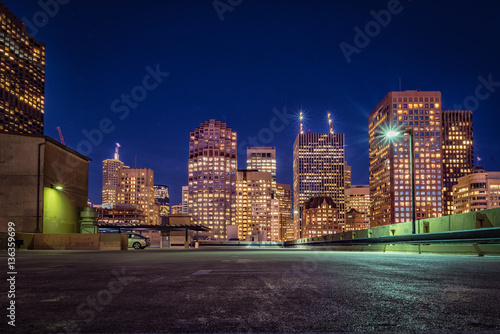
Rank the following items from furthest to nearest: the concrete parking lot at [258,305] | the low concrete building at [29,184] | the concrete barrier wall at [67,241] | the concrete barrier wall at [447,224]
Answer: the low concrete building at [29,184], the concrete barrier wall at [67,241], the concrete barrier wall at [447,224], the concrete parking lot at [258,305]

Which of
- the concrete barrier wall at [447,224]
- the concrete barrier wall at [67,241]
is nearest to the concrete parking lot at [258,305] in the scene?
the concrete barrier wall at [447,224]

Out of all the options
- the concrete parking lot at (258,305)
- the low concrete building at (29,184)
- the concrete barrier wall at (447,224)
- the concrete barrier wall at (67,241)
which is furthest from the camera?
the low concrete building at (29,184)

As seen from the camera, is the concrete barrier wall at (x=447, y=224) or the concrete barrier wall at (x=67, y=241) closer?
the concrete barrier wall at (x=447, y=224)

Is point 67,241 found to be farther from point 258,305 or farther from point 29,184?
point 258,305

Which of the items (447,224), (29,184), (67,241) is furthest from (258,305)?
(29,184)

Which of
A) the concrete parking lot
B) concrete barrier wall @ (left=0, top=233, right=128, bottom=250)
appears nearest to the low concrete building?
concrete barrier wall @ (left=0, top=233, right=128, bottom=250)

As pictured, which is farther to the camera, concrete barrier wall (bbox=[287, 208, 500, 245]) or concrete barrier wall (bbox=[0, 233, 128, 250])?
concrete barrier wall (bbox=[0, 233, 128, 250])

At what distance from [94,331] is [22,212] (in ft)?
148

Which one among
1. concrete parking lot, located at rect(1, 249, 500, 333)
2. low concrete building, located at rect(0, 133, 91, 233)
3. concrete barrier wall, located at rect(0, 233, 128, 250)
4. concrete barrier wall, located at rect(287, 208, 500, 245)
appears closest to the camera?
concrete parking lot, located at rect(1, 249, 500, 333)

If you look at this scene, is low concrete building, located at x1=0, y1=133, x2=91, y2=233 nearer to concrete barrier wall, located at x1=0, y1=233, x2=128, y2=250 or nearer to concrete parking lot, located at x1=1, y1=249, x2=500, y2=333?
concrete barrier wall, located at x1=0, y1=233, x2=128, y2=250

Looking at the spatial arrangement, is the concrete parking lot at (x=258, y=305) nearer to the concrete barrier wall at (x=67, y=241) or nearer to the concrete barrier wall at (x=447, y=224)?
the concrete barrier wall at (x=447, y=224)

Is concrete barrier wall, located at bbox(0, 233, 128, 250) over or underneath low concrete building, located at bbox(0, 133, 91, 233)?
underneath

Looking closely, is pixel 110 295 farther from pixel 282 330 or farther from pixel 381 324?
pixel 381 324

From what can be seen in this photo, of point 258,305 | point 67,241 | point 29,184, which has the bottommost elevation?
point 67,241
